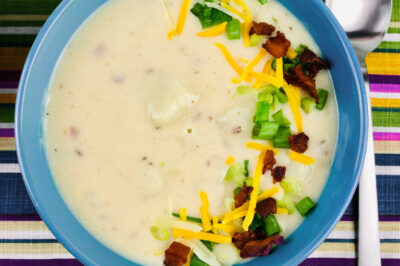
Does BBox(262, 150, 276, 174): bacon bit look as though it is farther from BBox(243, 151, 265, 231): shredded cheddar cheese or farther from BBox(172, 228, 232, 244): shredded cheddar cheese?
BBox(172, 228, 232, 244): shredded cheddar cheese

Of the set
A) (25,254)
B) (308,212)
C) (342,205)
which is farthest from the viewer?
(25,254)

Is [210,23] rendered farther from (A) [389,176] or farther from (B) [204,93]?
(A) [389,176]

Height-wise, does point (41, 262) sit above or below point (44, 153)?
below

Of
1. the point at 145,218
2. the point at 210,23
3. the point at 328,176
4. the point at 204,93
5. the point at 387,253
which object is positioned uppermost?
the point at 210,23

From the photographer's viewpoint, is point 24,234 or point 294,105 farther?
point 24,234

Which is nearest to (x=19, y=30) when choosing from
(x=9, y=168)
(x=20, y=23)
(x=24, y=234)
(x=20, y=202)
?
(x=20, y=23)

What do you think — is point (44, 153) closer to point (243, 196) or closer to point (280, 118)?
point (243, 196)

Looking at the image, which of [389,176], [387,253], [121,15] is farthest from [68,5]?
[387,253]
